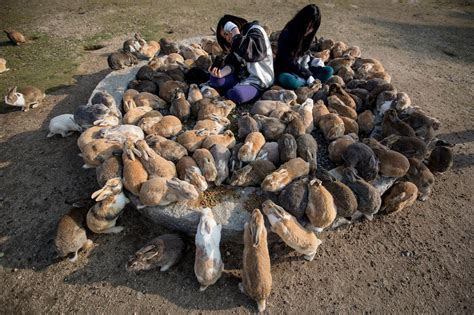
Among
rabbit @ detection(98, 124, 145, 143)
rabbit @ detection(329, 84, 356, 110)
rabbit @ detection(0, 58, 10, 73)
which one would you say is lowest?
rabbit @ detection(0, 58, 10, 73)

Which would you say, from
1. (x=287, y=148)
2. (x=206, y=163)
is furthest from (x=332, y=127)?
(x=206, y=163)

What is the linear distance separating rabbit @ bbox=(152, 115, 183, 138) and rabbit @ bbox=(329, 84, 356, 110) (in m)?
2.86

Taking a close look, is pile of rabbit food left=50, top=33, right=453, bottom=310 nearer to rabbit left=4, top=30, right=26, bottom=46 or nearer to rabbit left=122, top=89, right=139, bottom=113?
rabbit left=122, top=89, right=139, bottom=113

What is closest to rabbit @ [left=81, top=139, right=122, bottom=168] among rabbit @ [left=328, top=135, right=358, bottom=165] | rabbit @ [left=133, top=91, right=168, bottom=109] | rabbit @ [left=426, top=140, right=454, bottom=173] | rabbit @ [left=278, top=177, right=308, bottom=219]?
rabbit @ [left=133, top=91, right=168, bottom=109]

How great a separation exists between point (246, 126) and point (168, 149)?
1260mm

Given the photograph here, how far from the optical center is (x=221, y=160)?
14.8ft

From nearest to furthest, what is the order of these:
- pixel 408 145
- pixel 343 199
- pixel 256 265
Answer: pixel 256 265 → pixel 343 199 → pixel 408 145

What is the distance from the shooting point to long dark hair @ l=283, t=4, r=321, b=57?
582 cm

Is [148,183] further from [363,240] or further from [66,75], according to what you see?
[66,75]

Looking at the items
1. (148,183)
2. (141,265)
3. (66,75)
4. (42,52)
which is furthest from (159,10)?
(141,265)

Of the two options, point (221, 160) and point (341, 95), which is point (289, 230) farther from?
point (341, 95)

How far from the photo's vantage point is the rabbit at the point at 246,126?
5035mm

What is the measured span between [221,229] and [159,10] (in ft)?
34.7

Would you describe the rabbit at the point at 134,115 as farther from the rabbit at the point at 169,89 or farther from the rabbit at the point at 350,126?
the rabbit at the point at 350,126
